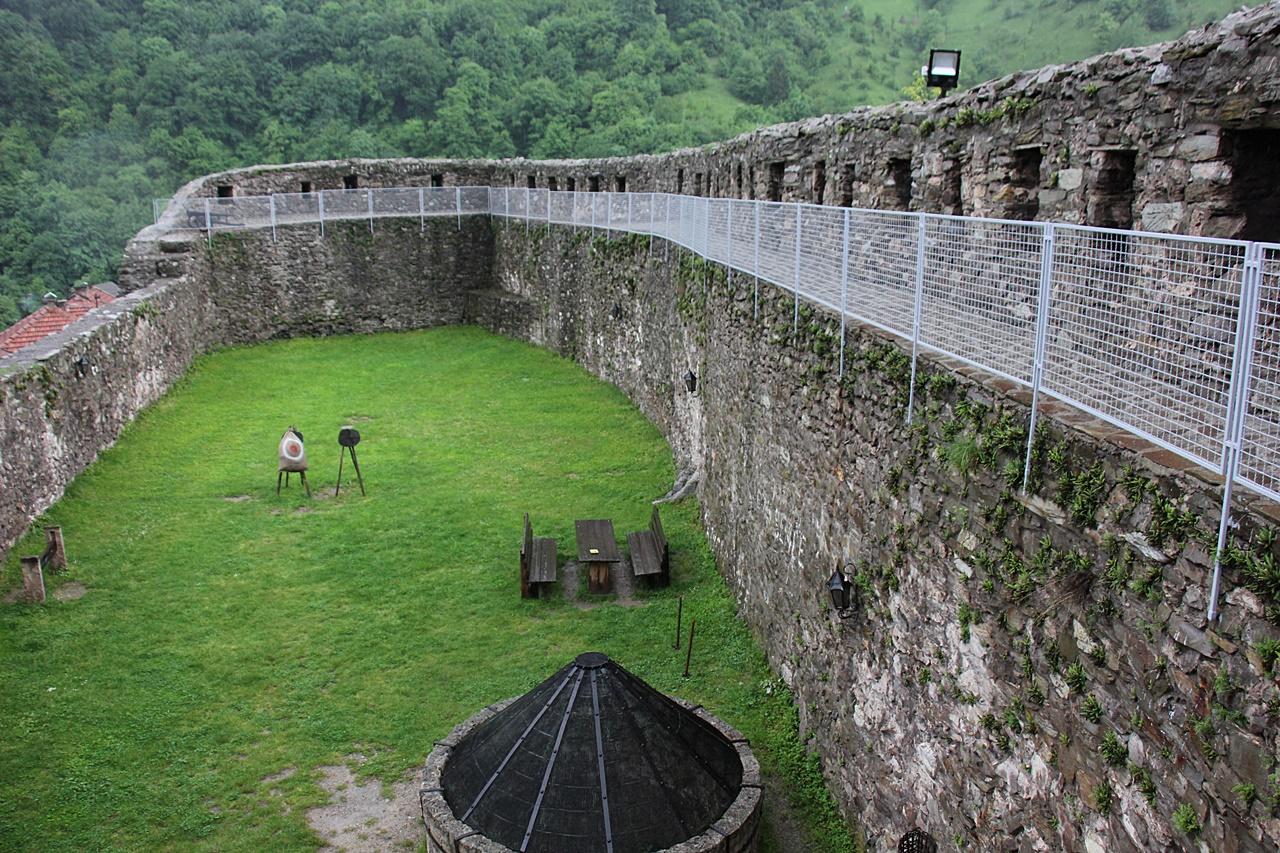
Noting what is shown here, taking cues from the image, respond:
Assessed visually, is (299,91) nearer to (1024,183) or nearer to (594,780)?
(1024,183)

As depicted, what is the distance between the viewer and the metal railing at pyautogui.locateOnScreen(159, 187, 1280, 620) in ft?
10.9

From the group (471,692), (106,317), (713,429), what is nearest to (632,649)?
(471,692)

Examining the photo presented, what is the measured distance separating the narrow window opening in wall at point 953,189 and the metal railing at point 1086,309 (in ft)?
2.05

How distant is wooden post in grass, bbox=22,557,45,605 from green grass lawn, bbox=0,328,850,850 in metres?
0.16

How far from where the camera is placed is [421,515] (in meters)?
12.8

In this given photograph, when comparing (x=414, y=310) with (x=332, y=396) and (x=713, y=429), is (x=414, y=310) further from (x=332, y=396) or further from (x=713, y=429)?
(x=713, y=429)

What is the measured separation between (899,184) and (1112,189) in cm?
254

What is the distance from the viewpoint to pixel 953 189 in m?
7.05

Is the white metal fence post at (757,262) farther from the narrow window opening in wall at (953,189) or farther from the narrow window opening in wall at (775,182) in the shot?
the narrow window opening in wall at (953,189)

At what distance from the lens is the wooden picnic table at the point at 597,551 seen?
419 inches

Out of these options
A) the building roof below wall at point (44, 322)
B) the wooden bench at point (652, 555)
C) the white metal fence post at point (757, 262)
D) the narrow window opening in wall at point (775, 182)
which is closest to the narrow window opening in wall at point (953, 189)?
the white metal fence post at point (757, 262)

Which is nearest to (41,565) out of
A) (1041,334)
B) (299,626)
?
(299,626)

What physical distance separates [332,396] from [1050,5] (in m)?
65.5

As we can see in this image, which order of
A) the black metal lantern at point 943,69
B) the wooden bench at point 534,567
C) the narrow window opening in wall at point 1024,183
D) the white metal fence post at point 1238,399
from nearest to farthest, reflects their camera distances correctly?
the white metal fence post at point 1238,399 → the narrow window opening in wall at point 1024,183 → the black metal lantern at point 943,69 → the wooden bench at point 534,567
